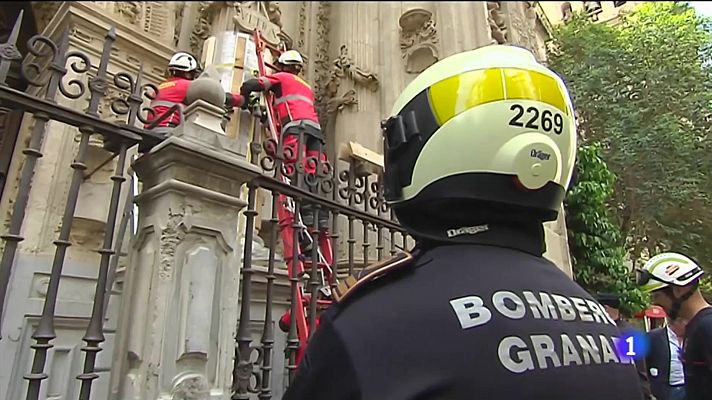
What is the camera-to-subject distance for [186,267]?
2064 mm

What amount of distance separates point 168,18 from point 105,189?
3.69 m

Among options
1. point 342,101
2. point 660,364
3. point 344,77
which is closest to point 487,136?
point 660,364

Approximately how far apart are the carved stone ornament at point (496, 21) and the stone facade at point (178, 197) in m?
0.03

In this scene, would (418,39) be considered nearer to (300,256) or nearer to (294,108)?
(294,108)

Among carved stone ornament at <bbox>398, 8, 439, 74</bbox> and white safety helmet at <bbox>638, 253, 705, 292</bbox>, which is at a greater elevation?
carved stone ornament at <bbox>398, 8, 439, 74</bbox>

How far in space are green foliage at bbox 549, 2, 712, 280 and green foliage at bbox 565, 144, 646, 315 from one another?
40 mm

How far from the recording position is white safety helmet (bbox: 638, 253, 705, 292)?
1.87 metres

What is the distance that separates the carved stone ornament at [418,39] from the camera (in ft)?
24.4

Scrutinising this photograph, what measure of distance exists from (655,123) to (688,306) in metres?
0.77

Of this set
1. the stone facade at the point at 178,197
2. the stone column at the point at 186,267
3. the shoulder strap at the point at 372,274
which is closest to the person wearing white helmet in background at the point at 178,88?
the stone column at the point at 186,267

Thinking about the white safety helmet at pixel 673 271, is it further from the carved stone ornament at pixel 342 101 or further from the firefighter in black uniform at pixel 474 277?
the carved stone ornament at pixel 342 101

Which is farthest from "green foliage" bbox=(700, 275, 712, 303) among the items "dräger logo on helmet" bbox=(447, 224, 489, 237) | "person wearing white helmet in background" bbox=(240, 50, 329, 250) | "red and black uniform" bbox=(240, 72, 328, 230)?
"red and black uniform" bbox=(240, 72, 328, 230)

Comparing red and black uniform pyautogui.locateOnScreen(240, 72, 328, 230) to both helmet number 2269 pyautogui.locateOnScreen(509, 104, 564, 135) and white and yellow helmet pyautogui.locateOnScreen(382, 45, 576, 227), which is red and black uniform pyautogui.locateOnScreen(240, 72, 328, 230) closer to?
white and yellow helmet pyautogui.locateOnScreen(382, 45, 576, 227)

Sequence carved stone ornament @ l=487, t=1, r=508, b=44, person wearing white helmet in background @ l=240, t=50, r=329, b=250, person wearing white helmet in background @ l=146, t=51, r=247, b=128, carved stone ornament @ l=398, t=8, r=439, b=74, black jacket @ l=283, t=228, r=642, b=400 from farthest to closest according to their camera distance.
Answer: carved stone ornament @ l=398, t=8, r=439, b=74 → carved stone ornament @ l=487, t=1, r=508, b=44 → person wearing white helmet in background @ l=240, t=50, r=329, b=250 → person wearing white helmet in background @ l=146, t=51, r=247, b=128 → black jacket @ l=283, t=228, r=642, b=400
